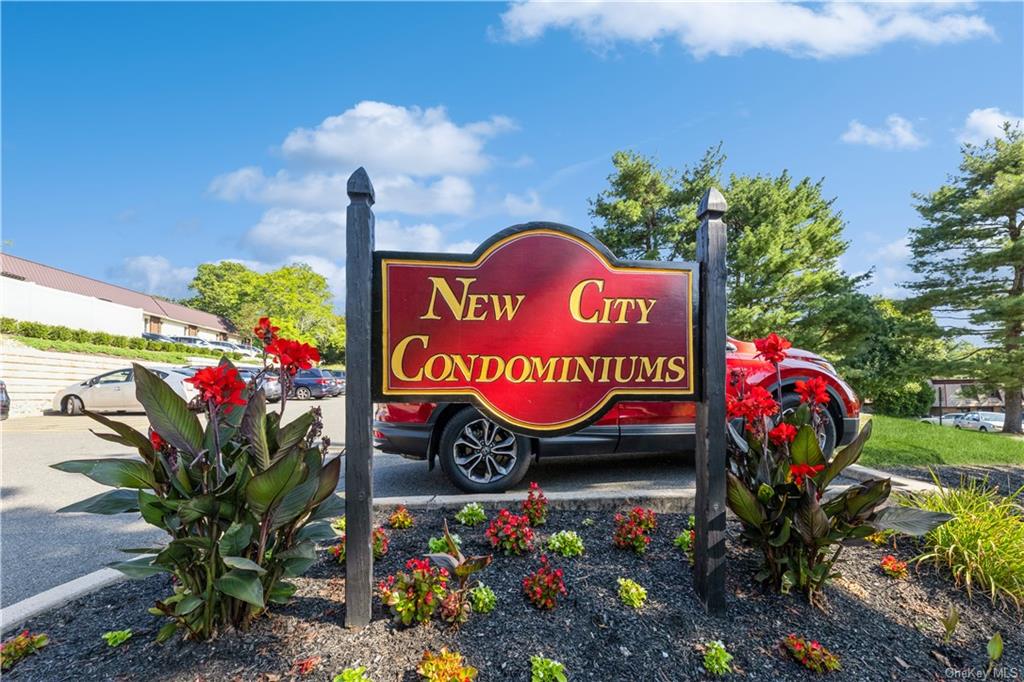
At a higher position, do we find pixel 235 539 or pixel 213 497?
pixel 213 497

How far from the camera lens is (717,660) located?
1.76m

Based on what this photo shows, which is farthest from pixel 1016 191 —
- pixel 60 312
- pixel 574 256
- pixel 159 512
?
pixel 60 312

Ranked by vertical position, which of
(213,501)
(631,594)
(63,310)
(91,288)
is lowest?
(631,594)

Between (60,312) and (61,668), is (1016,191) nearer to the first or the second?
(61,668)

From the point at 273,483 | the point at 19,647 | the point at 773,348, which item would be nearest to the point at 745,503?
the point at 773,348

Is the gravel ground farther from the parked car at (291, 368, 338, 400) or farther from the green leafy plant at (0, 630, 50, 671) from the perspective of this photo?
the parked car at (291, 368, 338, 400)

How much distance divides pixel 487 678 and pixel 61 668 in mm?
1605

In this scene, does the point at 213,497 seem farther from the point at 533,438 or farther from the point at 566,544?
the point at 533,438

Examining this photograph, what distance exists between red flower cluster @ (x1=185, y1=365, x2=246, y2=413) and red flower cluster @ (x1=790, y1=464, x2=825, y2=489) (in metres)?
2.33

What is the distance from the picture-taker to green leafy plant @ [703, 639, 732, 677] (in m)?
1.74

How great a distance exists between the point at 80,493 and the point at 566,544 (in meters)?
5.21

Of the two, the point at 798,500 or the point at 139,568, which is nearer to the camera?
the point at 139,568

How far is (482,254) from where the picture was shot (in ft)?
7.28

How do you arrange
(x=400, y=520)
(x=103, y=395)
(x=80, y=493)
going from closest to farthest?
(x=400, y=520) < (x=80, y=493) < (x=103, y=395)
